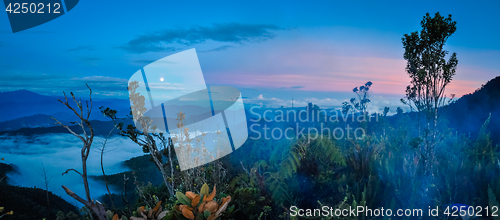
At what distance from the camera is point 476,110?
820 centimetres

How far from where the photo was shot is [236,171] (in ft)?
19.3

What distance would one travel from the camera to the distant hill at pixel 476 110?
299 inches

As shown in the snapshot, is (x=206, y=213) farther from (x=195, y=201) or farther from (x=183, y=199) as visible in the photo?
(x=183, y=199)

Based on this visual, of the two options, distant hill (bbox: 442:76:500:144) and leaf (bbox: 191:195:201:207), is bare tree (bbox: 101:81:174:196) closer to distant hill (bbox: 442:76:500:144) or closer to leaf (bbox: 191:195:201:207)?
leaf (bbox: 191:195:201:207)

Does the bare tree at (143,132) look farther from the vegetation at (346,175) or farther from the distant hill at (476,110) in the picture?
the distant hill at (476,110)

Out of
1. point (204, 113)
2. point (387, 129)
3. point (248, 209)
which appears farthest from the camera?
point (387, 129)

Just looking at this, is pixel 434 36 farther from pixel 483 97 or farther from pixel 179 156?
pixel 483 97

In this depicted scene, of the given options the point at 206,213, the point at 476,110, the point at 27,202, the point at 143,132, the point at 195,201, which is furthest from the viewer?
the point at 476,110

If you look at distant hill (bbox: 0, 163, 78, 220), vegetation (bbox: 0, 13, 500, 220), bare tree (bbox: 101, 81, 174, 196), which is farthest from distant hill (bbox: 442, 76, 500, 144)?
distant hill (bbox: 0, 163, 78, 220)

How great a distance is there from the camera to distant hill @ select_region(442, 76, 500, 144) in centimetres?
759

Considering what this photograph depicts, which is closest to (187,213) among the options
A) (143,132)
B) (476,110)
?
(143,132)

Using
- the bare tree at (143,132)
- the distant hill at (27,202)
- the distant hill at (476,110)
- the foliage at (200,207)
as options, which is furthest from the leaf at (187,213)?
the distant hill at (476,110)

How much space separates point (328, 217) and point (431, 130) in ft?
8.73

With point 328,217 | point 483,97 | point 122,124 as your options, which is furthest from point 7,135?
point 483,97
